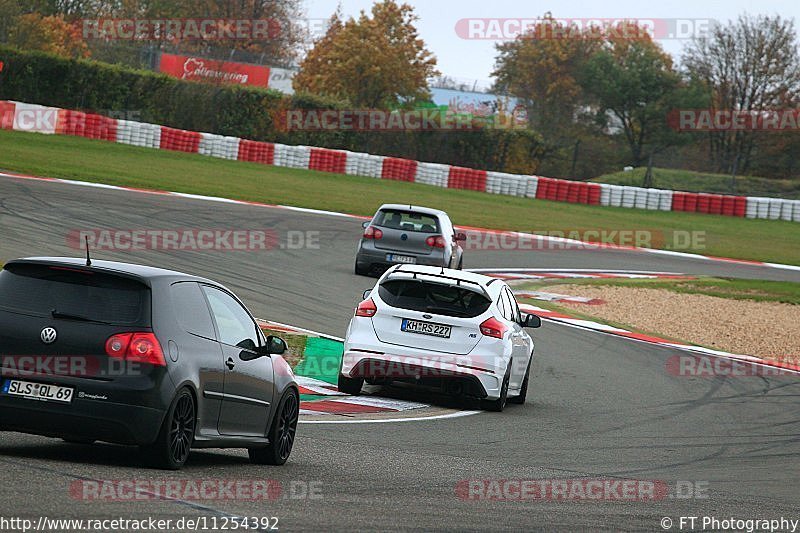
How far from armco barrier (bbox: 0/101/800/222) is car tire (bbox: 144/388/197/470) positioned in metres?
40.0

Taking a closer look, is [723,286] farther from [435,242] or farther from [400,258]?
[400,258]

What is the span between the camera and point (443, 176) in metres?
48.5

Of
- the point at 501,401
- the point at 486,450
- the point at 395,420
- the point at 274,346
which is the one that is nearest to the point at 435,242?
the point at 501,401

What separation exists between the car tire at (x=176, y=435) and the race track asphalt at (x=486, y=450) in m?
0.12

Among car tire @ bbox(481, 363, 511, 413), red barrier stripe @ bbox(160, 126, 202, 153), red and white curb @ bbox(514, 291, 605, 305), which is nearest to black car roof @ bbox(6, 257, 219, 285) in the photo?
car tire @ bbox(481, 363, 511, 413)

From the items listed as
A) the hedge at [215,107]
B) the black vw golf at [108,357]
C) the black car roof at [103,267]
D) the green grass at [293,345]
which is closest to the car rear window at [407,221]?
the green grass at [293,345]

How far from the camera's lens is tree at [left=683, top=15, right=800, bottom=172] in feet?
229

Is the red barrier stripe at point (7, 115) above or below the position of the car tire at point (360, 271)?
above

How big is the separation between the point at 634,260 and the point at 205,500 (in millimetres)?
27768

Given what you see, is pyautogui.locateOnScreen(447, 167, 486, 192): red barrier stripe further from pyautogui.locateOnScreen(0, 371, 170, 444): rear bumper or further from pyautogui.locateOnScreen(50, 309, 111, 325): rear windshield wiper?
pyautogui.locateOnScreen(0, 371, 170, 444): rear bumper

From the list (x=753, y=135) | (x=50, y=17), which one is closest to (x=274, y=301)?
(x=753, y=135)

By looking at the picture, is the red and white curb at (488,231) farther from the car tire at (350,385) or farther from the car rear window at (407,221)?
the car tire at (350,385)

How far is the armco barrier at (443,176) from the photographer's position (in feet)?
156

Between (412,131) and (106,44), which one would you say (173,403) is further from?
(106,44)
